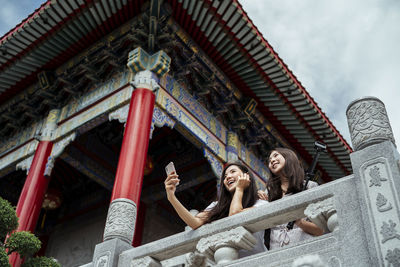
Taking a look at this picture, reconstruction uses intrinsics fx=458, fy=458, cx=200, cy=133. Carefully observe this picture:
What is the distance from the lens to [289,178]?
350cm

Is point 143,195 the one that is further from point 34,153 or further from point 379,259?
point 379,259

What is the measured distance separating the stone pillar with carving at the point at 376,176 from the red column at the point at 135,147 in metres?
3.74

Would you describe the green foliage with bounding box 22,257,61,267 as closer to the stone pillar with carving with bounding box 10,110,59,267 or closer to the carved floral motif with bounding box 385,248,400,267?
the stone pillar with carving with bounding box 10,110,59,267

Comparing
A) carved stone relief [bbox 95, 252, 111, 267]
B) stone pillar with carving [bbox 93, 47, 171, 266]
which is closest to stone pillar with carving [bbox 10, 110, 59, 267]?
stone pillar with carving [bbox 93, 47, 171, 266]

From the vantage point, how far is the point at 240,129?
9484mm

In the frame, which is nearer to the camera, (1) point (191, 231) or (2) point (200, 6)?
(1) point (191, 231)

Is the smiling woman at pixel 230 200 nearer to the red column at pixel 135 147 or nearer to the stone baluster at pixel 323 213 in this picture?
the stone baluster at pixel 323 213

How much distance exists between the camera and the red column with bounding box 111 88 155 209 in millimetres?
6297

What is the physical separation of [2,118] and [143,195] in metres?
3.63

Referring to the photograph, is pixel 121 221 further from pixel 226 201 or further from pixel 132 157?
pixel 132 157

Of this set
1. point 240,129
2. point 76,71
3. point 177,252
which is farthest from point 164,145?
point 177,252

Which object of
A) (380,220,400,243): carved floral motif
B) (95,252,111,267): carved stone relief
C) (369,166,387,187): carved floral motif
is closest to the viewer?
(380,220,400,243): carved floral motif

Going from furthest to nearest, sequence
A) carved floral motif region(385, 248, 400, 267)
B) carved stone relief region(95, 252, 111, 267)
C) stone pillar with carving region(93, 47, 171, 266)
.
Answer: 1. stone pillar with carving region(93, 47, 171, 266)
2. carved stone relief region(95, 252, 111, 267)
3. carved floral motif region(385, 248, 400, 267)

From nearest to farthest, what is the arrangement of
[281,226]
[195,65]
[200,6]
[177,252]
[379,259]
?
[379,259] → [281,226] → [177,252] → [200,6] → [195,65]
